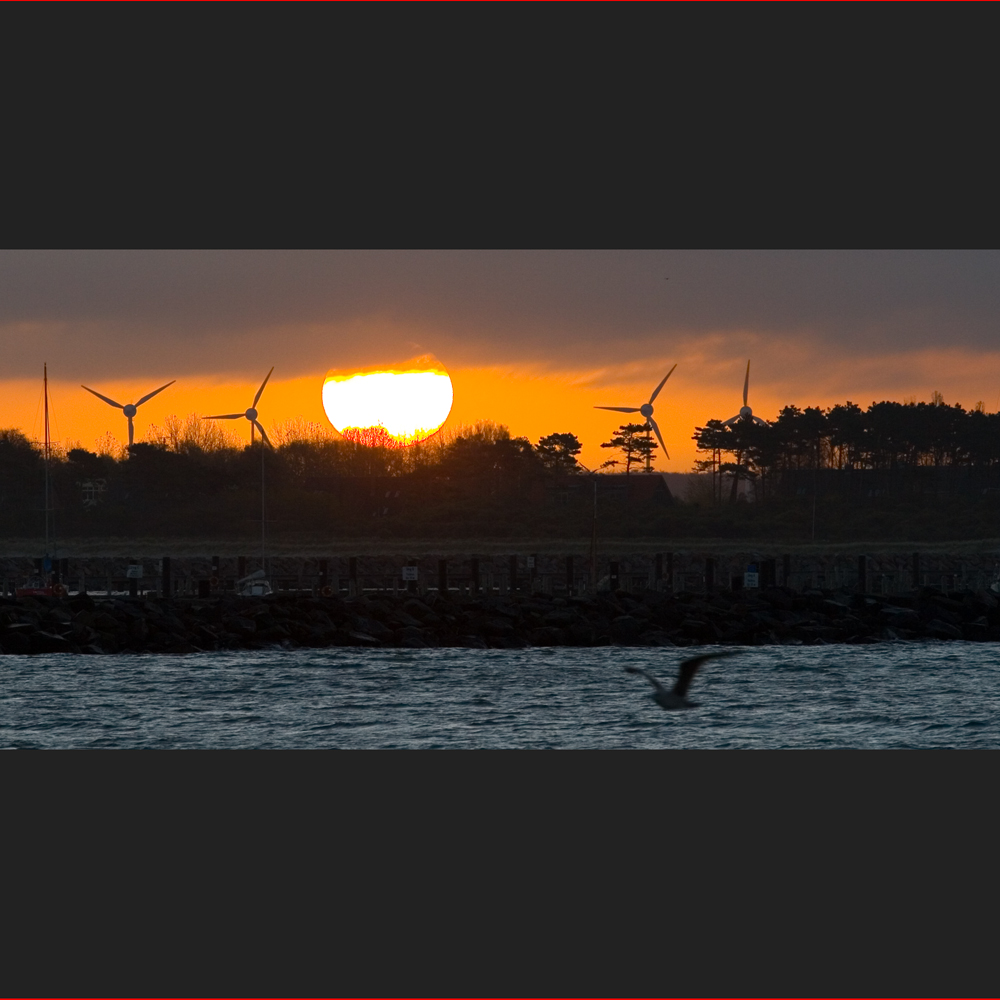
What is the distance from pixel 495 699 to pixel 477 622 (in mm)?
13978

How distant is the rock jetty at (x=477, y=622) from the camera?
165ft

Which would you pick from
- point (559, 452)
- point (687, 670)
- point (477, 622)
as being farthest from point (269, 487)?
point (687, 670)

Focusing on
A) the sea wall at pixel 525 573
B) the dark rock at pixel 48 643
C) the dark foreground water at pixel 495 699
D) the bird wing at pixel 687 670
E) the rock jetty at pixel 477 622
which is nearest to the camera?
the bird wing at pixel 687 670

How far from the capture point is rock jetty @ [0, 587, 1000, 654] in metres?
50.4

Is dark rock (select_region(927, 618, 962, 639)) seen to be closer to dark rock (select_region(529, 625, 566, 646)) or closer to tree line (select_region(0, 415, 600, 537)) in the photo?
dark rock (select_region(529, 625, 566, 646))

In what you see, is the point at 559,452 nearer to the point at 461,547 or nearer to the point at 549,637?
the point at 461,547

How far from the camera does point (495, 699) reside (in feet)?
130

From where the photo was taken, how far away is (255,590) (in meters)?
65.9

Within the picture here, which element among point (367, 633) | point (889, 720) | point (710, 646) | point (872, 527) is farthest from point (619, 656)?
point (872, 527)

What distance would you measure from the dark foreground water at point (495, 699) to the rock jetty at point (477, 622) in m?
1.59

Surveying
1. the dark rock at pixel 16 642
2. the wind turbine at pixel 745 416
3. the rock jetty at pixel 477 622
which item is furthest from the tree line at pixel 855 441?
the dark rock at pixel 16 642

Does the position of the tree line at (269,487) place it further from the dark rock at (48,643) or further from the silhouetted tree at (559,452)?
the dark rock at (48,643)

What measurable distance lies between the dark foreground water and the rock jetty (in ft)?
5.23

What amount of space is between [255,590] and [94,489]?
53216 millimetres
